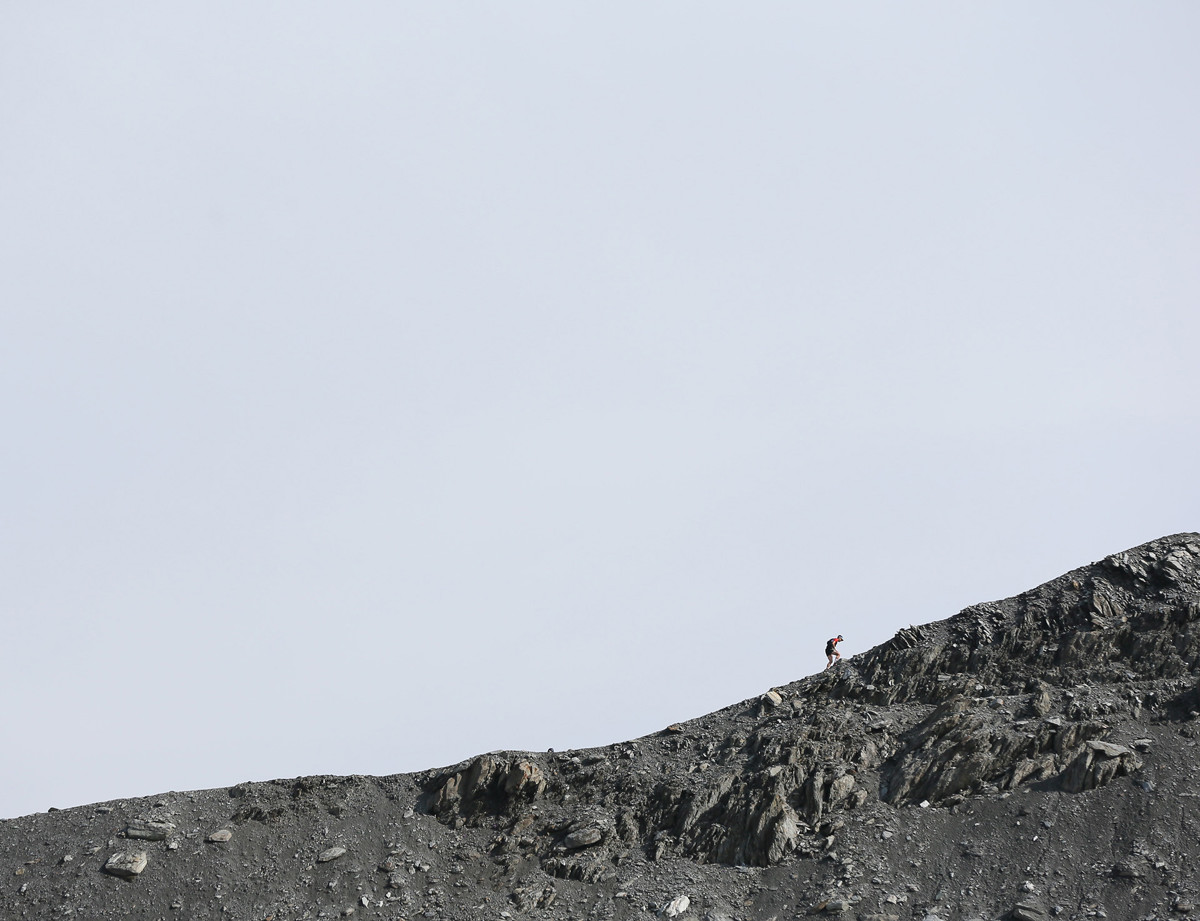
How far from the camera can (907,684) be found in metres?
44.0

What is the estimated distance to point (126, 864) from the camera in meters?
37.8

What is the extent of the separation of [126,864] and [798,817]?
25577 millimetres

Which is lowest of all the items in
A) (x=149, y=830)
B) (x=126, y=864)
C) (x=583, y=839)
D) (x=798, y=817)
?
(x=798, y=817)

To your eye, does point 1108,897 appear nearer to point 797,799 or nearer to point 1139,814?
point 1139,814

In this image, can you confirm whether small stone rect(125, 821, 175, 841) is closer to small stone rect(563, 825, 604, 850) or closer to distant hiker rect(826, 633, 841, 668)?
small stone rect(563, 825, 604, 850)

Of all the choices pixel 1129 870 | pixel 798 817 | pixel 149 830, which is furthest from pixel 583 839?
pixel 1129 870

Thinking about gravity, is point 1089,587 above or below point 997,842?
above

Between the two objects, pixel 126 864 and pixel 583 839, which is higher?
pixel 126 864

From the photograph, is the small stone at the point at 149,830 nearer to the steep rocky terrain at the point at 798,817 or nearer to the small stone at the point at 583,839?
the steep rocky terrain at the point at 798,817

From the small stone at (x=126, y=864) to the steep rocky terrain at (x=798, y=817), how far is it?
0.25 ft

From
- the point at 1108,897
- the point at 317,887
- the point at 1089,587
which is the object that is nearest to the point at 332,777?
the point at 317,887

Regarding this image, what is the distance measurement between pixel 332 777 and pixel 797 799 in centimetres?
1981

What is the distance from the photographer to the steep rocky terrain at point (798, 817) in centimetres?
3353

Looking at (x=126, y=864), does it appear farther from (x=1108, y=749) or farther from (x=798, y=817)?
(x=1108, y=749)
